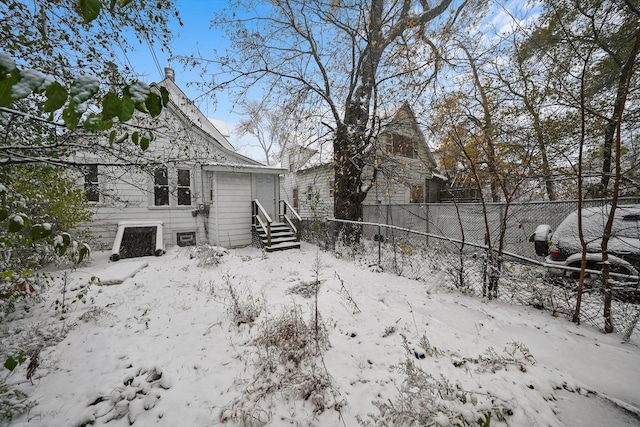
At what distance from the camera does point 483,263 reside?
12.8 feet

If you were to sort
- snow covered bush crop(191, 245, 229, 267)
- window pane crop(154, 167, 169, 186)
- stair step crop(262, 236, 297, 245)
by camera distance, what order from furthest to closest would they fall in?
stair step crop(262, 236, 297, 245) < snow covered bush crop(191, 245, 229, 267) < window pane crop(154, 167, 169, 186)

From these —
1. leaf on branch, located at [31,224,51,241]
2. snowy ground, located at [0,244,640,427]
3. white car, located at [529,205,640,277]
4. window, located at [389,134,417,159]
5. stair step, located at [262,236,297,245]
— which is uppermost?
window, located at [389,134,417,159]

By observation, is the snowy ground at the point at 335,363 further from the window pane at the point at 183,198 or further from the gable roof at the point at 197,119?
the gable roof at the point at 197,119

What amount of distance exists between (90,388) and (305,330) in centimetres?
207

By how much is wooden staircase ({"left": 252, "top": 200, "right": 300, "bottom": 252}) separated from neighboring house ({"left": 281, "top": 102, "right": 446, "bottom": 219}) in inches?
41.8

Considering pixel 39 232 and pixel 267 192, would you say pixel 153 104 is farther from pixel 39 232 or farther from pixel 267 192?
pixel 267 192

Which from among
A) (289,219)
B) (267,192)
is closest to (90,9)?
(289,219)

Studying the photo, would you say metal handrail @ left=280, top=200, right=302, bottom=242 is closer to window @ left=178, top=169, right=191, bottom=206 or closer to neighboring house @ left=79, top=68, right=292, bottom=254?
neighboring house @ left=79, top=68, right=292, bottom=254

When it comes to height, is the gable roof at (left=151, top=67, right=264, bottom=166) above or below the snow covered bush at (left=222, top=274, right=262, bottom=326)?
above

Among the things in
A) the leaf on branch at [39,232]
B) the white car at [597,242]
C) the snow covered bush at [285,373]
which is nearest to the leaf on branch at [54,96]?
the leaf on branch at [39,232]

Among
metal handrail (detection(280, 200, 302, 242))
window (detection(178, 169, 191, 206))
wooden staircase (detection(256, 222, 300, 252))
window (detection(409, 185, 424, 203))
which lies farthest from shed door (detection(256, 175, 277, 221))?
window (detection(409, 185, 424, 203))

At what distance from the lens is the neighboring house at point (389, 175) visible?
7.95 meters

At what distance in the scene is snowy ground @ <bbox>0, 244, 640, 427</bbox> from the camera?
1931 millimetres

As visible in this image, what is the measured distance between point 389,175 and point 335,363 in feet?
20.9
